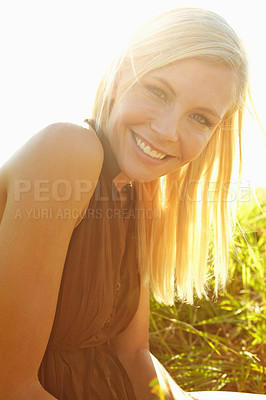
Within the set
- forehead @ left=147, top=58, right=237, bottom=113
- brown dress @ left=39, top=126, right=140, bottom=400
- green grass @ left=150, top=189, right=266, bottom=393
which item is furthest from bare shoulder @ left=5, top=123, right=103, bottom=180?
green grass @ left=150, top=189, right=266, bottom=393

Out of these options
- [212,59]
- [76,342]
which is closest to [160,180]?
[212,59]

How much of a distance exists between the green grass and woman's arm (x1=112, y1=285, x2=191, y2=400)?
0.75 m

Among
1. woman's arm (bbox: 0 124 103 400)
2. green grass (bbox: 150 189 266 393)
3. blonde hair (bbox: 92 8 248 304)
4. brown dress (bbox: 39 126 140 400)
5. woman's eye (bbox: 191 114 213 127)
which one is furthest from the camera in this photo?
green grass (bbox: 150 189 266 393)

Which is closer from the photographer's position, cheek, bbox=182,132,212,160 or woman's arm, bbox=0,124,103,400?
woman's arm, bbox=0,124,103,400

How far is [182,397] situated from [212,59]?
4.42 feet

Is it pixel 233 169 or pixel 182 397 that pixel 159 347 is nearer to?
pixel 182 397

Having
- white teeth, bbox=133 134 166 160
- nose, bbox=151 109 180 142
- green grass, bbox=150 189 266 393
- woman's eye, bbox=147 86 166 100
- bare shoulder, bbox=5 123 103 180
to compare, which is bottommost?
green grass, bbox=150 189 266 393

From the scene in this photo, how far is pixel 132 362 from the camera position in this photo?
2.06 m

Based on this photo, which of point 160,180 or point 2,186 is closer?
point 2,186

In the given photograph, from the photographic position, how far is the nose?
1.59 m

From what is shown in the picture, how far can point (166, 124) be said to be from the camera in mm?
1596

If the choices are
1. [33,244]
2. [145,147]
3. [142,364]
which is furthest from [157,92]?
[142,364]

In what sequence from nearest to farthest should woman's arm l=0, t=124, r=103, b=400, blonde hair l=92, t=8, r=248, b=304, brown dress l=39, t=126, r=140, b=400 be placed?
1. woman's arm l=0, t=124, r=103, b=400
2. brown dress l=39, t=126, r=140, b=400
3. blonde hair l=92, t=8, r=248, b=304

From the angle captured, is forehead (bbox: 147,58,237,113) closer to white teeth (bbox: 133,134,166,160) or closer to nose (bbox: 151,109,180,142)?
nose (bbox: 151,109,180,142)
